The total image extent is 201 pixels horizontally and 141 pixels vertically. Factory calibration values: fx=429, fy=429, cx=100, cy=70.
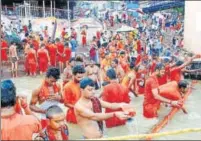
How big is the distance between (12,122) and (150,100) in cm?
450

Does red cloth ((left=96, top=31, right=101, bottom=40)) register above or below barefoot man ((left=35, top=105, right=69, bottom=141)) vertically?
below

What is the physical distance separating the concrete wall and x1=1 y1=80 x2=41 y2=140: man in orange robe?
43.5ft

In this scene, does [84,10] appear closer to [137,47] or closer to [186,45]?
[137,47]

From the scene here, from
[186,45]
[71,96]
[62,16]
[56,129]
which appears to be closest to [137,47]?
[186,45]

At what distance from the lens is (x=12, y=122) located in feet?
12.8

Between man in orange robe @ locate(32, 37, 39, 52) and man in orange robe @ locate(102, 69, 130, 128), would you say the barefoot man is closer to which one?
man in orange robe @ locate(102, 69, 130, 128)

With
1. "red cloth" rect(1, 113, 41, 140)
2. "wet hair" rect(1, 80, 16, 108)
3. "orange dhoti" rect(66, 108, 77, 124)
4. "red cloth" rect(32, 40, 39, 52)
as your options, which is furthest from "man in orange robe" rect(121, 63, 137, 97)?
"red cloth" rect(1, 113, 41, 140)

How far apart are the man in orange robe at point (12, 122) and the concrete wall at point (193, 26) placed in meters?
13.3

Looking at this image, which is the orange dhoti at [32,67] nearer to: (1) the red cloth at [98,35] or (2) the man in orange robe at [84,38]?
(1) the red cloth at [98,35]

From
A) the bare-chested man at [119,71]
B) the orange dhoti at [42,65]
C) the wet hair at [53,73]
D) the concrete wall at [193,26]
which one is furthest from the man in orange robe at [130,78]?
the concrete wall at [193,26]

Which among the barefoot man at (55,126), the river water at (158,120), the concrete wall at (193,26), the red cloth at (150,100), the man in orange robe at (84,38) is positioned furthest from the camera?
the man in orange robe at (84,38)

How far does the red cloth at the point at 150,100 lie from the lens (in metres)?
7.90

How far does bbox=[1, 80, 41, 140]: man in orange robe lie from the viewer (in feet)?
11.9

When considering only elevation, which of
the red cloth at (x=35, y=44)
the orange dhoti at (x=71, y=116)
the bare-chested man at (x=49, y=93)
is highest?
the bare-chested man at (x=49, y=93)
